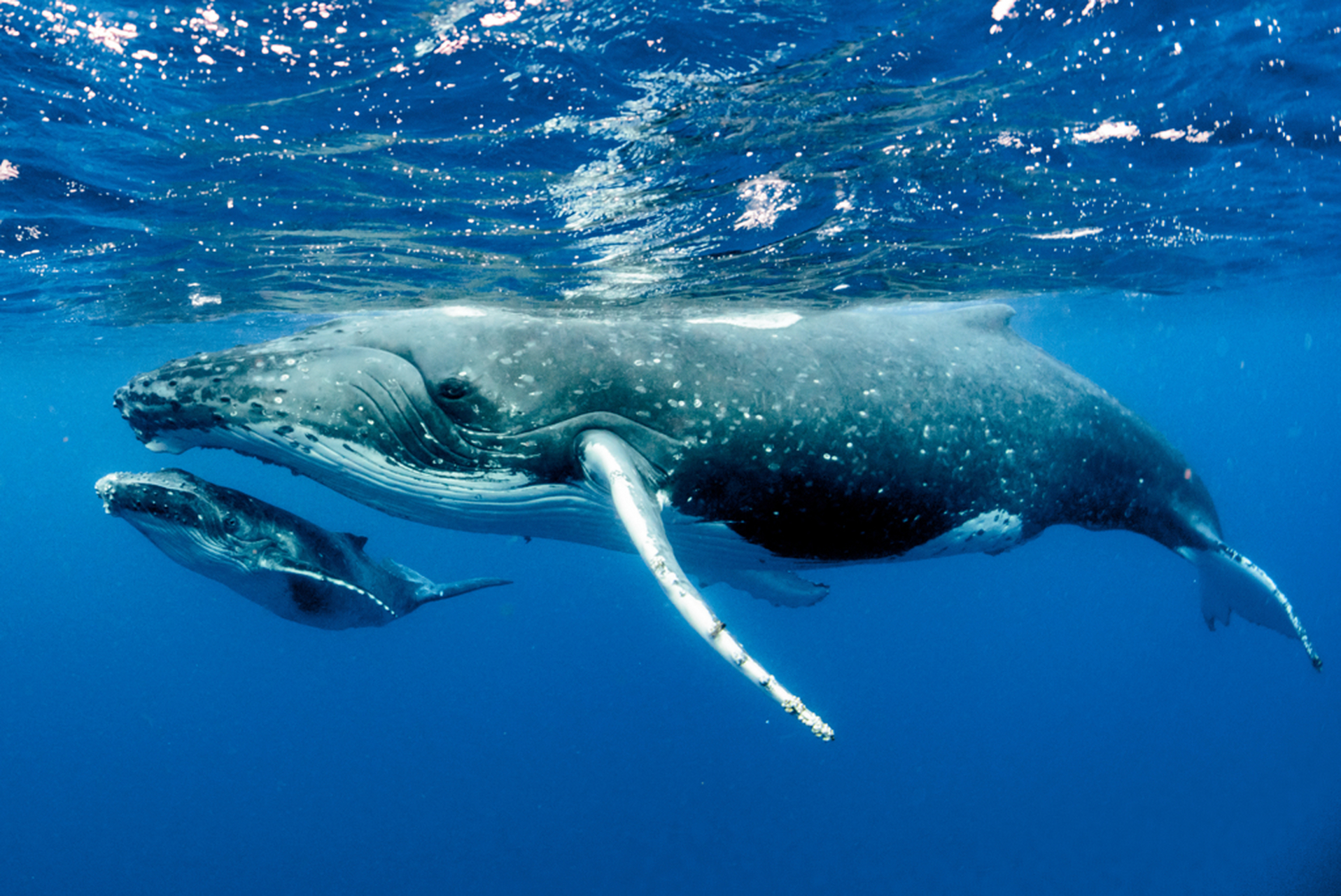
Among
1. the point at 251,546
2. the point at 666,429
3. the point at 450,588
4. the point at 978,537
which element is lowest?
the point at 978,537

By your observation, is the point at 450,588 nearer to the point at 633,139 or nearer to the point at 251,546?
the point at 251,546

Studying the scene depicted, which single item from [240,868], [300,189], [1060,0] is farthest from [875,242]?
[240,868]

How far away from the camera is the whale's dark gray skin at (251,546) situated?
153 inches

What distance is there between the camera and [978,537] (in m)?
6.22

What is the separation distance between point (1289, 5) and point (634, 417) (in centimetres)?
759

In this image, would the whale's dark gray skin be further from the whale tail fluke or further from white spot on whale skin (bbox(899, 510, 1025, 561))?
the whale tail fluke

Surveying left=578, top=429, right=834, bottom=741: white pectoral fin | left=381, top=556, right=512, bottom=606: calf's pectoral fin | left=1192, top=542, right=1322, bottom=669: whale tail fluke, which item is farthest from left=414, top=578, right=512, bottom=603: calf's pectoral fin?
left=1192, top=542, right=1322, bottom=669: whale tail fluke

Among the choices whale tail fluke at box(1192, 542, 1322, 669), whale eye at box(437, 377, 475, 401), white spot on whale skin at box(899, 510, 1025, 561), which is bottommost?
whale tail fluke at box(1192, 542, 1322, 669)

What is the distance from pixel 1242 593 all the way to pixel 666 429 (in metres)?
7.43

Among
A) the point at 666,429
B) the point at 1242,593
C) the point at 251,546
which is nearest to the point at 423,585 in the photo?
the point at 251,546

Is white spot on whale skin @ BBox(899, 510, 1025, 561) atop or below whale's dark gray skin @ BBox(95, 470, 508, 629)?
below

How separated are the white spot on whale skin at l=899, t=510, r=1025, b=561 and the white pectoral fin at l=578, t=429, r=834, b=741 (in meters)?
2.48

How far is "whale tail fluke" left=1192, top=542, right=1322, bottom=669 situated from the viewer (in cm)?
799

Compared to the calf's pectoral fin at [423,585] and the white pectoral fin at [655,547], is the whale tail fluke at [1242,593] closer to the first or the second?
the white pectoral fin at [655,547]
